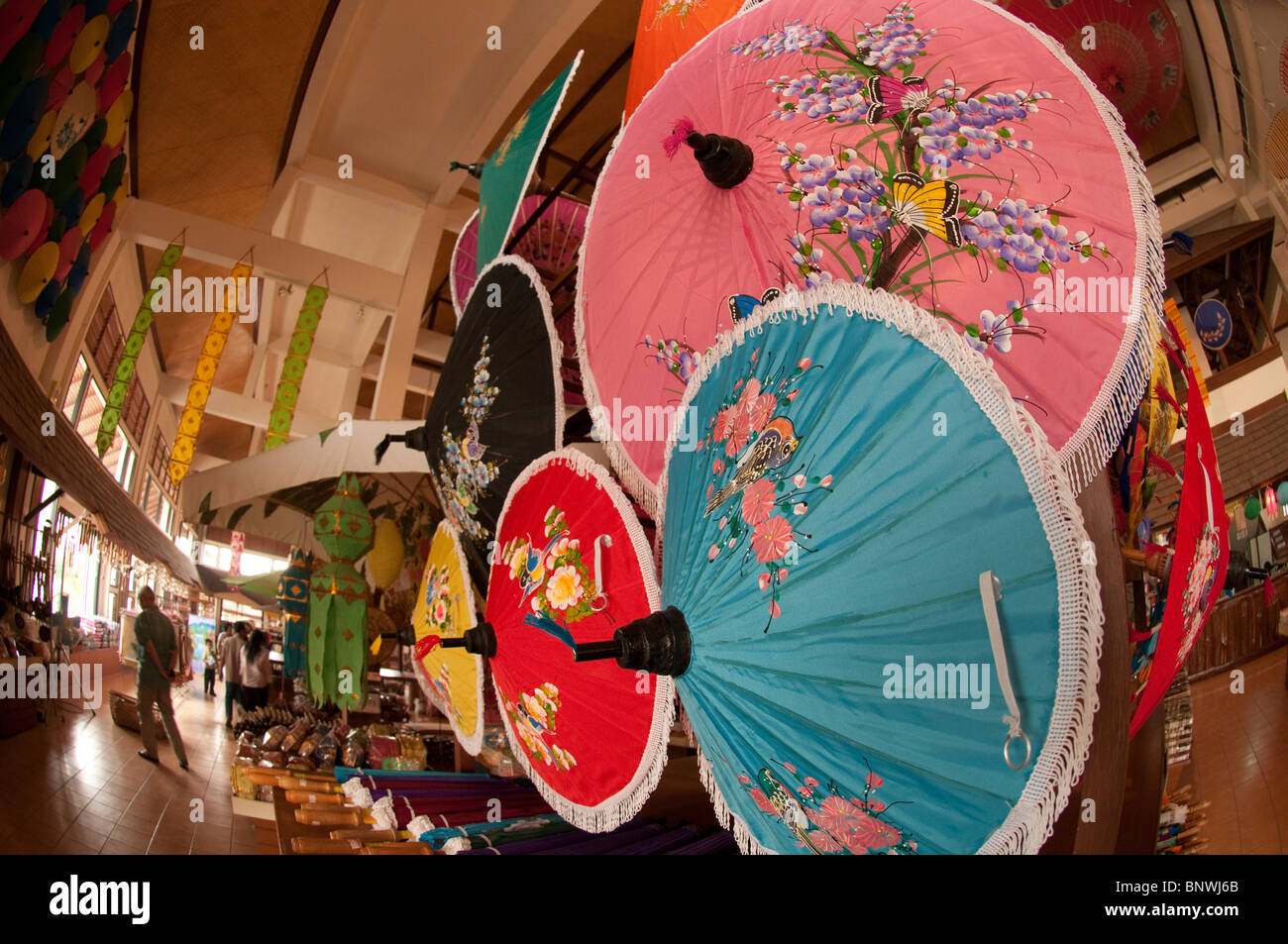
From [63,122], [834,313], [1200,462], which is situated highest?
[63,122]

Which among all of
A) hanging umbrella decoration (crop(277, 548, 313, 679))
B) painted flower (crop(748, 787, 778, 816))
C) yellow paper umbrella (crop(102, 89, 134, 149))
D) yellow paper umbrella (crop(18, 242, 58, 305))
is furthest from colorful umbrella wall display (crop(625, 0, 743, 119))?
hanging umbrella decoration (crop(277, 548, 313, 679))

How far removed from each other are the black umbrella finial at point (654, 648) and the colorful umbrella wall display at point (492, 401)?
0.71 m

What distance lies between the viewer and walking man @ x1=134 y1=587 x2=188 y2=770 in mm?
1955

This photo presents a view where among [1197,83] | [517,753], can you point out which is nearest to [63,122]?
[517,753]

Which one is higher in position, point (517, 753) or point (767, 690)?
point (767, 690)

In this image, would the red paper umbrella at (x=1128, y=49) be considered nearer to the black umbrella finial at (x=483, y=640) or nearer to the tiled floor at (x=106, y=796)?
the black umbrella finial at (x=483, y=640)

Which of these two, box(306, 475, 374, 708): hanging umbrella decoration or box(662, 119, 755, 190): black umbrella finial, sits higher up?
box(662, 119, 755, 190): black umbrella finial

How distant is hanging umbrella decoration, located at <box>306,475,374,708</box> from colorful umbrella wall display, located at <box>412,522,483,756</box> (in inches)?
41.1

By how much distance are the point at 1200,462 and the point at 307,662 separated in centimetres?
336

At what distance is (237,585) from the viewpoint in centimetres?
367

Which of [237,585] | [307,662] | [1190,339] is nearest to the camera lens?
[1190,339]

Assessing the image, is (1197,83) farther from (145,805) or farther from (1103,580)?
(145,805)

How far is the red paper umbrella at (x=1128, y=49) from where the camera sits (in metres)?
1.13

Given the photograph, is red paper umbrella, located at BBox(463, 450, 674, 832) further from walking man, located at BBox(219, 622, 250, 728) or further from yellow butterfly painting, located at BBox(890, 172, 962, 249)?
walking man, located at BBox(219, 622, 250, 728)
